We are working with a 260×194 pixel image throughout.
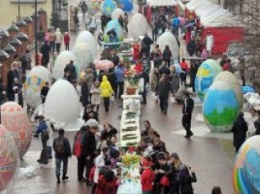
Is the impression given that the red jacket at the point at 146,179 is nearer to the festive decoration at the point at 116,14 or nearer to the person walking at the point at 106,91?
the person walking at the point at 106,91

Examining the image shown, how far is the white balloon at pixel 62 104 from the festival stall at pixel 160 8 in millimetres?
25232

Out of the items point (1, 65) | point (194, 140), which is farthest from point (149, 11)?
point (194, 140)

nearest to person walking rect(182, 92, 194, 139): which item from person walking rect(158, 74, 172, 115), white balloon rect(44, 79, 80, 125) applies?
white balloon rect(44, 79, 80, 125)

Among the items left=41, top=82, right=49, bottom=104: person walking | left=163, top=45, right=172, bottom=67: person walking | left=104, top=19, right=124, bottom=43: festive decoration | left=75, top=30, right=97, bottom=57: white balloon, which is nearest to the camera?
left=41, top=82, right=49, bottom=104: person walking

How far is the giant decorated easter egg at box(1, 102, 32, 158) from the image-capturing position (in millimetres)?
26875

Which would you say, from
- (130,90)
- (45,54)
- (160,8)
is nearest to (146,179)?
(130,90)

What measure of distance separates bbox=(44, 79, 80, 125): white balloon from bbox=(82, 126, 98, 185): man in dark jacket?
6017 mm

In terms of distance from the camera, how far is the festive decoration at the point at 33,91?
111 ft

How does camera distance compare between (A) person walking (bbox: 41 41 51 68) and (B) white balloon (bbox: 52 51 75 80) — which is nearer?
(B) white balloon (bbox: 52 51 75 80)

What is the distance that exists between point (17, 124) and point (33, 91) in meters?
7.14

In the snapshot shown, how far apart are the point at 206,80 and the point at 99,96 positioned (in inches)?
138

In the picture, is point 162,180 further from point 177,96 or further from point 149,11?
point 149,11

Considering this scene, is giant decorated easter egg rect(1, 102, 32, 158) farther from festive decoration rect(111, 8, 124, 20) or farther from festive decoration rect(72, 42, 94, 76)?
festive decoration rect(111, 8, 124, 20)

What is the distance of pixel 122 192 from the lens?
2206 cm
